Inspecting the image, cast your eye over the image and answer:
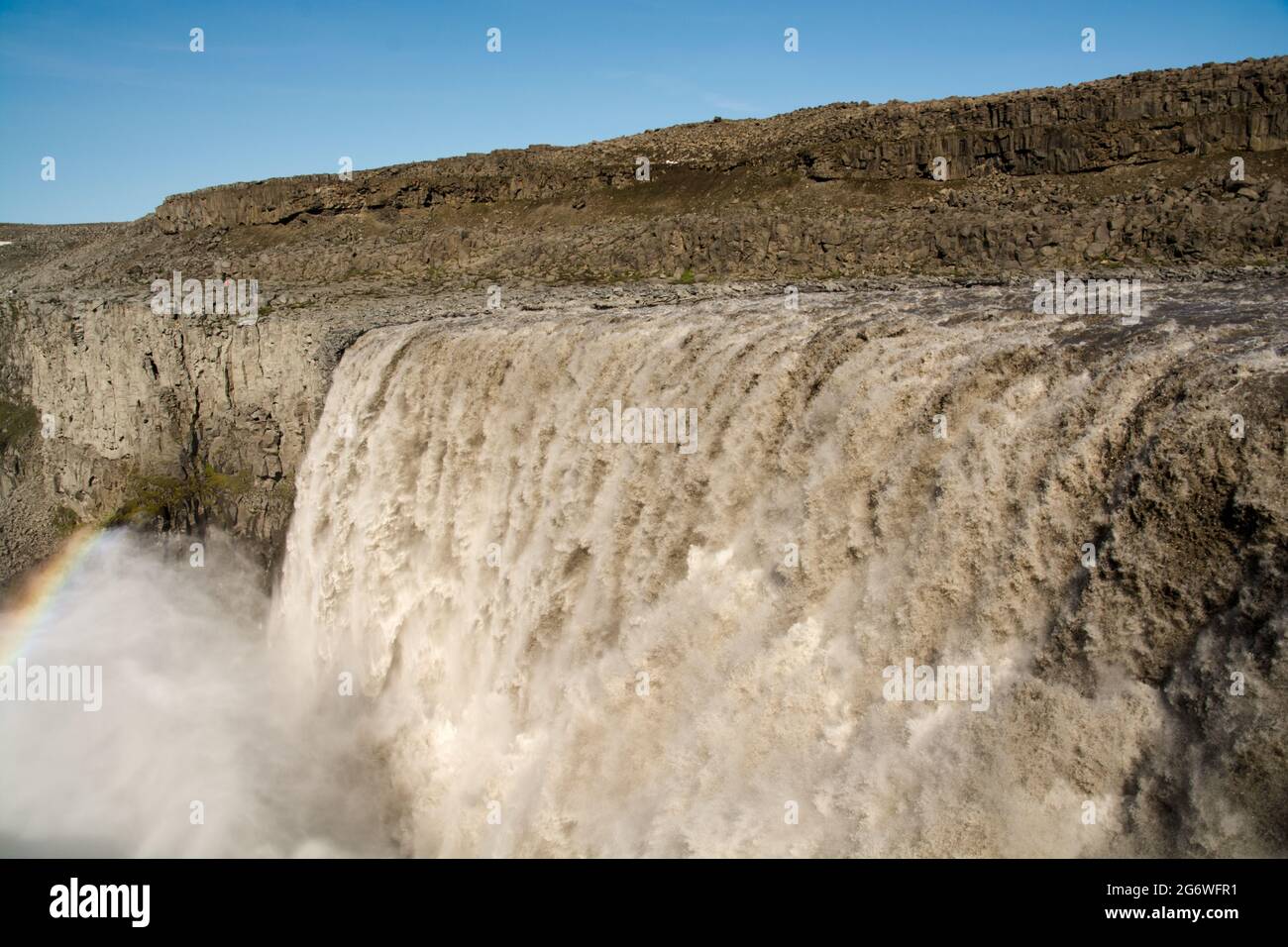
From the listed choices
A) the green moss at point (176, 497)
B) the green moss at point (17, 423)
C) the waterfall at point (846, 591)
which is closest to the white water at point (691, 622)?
the waterfall at point (846, 591)

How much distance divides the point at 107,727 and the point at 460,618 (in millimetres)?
8870

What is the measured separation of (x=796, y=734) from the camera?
293 inches

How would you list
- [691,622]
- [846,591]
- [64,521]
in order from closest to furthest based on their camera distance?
1. [846,591]
2. [691,622]
3. [64,521]

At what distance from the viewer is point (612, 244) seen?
31.3 m

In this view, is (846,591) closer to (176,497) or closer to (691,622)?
(691,622)

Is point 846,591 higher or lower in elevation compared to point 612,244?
lower

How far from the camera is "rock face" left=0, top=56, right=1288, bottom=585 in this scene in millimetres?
22172

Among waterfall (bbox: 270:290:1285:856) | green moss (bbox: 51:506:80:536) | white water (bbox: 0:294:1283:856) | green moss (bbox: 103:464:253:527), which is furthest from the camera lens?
green moss (bbox: 51:506:80:536)

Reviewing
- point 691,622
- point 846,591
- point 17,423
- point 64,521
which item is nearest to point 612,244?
point 64,521

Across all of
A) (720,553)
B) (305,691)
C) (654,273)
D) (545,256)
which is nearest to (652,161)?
(545,256)

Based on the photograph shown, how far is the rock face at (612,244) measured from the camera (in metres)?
22.2

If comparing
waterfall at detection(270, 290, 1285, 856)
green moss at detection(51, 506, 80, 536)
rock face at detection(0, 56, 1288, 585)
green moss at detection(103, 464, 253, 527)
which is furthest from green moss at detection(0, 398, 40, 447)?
waterfall at detection(270, 290, 1285, 856)

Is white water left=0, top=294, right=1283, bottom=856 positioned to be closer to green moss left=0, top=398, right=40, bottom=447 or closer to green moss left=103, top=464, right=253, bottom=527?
green moss left=103, top=464, right=253, bottom=527
